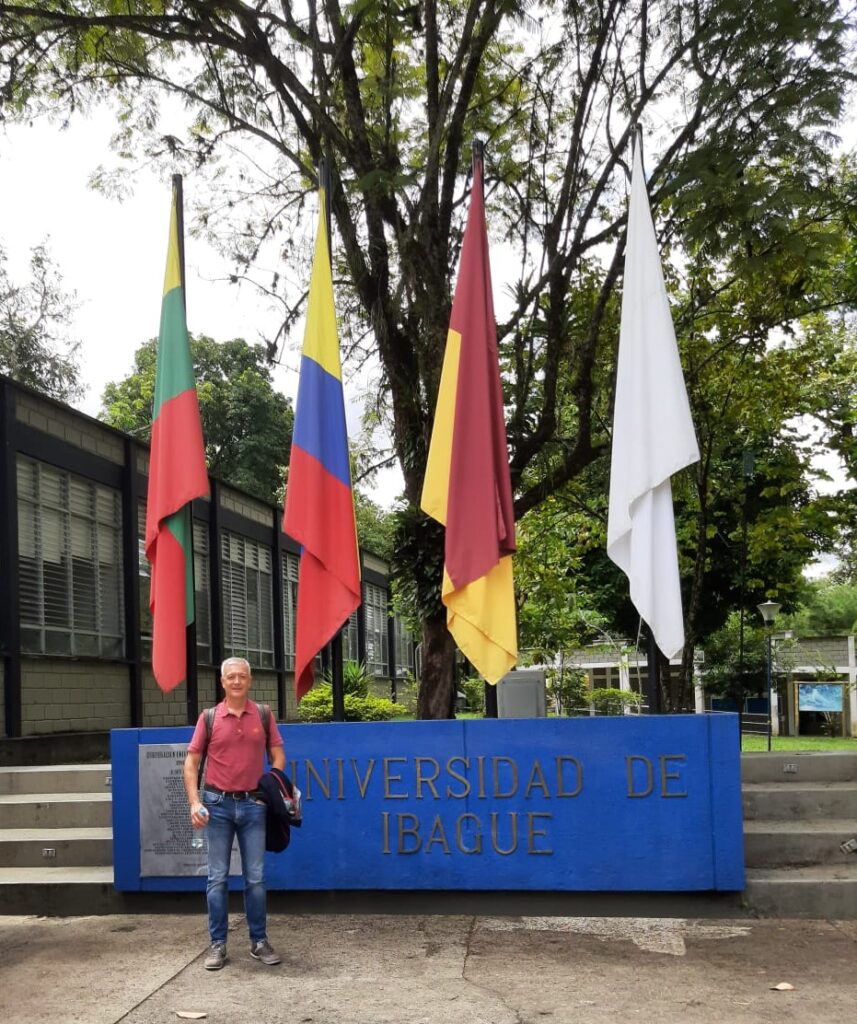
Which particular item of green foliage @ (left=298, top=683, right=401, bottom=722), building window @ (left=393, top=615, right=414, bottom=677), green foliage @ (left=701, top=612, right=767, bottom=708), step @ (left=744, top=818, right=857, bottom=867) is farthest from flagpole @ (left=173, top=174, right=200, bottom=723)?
green foliage @ (left=701, top=612, right=767, bottom=708)

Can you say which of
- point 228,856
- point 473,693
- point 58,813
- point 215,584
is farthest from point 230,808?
point 473,693

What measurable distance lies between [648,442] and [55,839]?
559 centimetres

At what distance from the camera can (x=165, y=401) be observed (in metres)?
9.62

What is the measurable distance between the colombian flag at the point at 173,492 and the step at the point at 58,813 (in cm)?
159

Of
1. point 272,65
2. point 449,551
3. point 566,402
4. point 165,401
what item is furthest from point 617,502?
point 566,402

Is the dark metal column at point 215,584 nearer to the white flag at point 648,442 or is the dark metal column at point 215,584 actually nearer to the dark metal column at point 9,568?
the dark metal column at point 9,568

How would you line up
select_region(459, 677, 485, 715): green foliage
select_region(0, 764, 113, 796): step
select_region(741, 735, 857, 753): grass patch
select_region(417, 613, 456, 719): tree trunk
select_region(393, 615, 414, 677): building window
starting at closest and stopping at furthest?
select_region(0, 764, 113, 796): step < select_region(417, 613, 456, 719): tree trunk < select_region(741, 735, 857, 753): grass patch < select_region(459, 677, 485, 715): green foliage < select_region(393, 615, 414, 677): building window

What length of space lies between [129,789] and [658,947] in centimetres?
405

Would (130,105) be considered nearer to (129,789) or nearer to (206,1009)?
(129,789)

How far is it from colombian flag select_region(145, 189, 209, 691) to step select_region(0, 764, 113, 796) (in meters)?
1.91

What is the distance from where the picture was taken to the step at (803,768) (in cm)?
1030

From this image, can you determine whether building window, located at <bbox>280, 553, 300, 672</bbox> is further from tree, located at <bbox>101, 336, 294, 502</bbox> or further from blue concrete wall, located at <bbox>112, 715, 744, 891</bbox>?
tree, located at <bbox>101, 336, 294, 502</bbox>

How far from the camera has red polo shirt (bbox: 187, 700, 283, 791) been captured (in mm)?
7070

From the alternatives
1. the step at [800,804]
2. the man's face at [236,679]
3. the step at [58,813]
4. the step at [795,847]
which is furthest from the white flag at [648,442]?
the step at [58,813]
